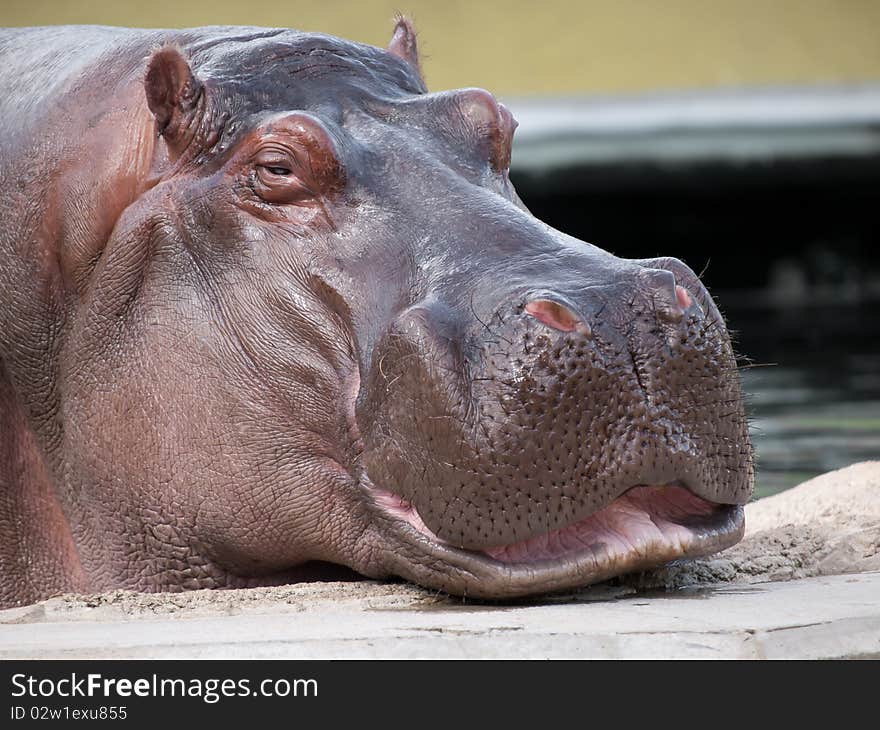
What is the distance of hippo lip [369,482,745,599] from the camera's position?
2994 mm

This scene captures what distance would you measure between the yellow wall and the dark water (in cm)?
201

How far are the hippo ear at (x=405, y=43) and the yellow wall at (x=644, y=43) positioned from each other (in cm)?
845

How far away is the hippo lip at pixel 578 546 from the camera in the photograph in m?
2.99

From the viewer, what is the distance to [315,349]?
3266mm

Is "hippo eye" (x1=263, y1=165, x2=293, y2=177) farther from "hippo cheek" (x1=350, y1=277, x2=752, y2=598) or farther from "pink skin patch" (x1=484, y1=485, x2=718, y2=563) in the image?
"pink skin patch" (x1=484, y1=485, x2=718, y2=563)

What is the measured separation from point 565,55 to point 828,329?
2.92 metres

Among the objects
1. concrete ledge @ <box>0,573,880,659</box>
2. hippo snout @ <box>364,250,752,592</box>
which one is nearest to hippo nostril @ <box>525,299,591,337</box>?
hippo snout @ <box>364,250,752,592</box>

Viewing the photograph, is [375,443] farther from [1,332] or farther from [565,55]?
[565,55]

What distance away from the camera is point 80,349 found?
3506 millimetres

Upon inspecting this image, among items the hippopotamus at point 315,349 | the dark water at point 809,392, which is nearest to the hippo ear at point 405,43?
the hippopotamus at point 315,349

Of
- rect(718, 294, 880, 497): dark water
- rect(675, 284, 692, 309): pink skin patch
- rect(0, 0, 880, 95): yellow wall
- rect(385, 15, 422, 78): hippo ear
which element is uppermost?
rect(385, 15, 422, 78): hippo ear

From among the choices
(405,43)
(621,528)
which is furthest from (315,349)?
(405,43)

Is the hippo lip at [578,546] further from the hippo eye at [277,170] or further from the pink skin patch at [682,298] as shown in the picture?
the hippo eye at [277,170]
